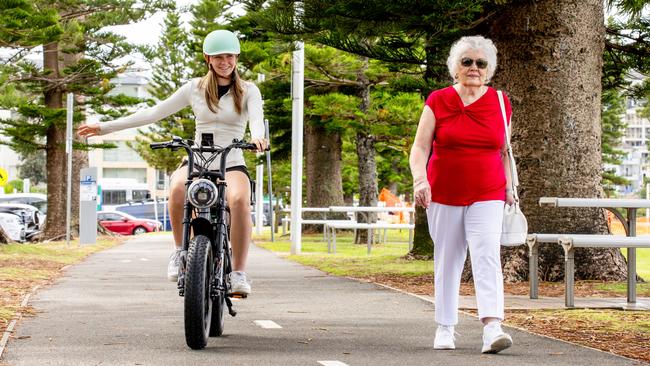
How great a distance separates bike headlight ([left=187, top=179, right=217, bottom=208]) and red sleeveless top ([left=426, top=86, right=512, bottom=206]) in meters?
1.28

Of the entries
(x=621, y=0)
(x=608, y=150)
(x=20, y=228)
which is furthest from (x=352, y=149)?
(x=621, y=0)

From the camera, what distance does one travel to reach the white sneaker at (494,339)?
701cm

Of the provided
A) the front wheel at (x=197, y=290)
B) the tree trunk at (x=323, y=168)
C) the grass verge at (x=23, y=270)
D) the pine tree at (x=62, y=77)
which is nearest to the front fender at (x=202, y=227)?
the front wheel at (x=197, y=290)

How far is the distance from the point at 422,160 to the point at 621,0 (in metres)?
8.60

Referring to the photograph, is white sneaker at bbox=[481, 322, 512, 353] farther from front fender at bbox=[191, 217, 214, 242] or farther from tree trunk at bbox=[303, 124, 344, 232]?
tree trunk at bbox=[303, 124, 344, 232]

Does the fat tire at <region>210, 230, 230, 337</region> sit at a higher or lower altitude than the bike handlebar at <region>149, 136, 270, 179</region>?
lower

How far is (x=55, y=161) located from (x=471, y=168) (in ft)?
92.8

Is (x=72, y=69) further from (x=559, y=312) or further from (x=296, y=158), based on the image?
(x=559, y=312)

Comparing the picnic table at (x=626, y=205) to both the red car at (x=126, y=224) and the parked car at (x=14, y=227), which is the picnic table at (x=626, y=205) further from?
the red car at (x=126, y=224)

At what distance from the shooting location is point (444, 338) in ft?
24.1

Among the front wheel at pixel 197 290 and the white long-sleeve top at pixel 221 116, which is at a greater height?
the white long-sleeve top at pixel 221 116

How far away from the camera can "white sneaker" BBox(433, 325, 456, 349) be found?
7.34 meters

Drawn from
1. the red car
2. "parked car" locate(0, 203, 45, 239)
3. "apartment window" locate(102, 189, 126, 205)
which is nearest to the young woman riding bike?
"parked car" locate(0, 203, 45, 239)

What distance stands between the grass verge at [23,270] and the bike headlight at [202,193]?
173cm
